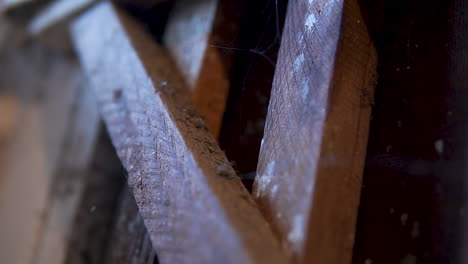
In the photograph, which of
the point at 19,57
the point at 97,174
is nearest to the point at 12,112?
the point at 19,57

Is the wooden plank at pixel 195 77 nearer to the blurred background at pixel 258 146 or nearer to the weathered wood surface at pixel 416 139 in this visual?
the blurred background at pixel 258 146

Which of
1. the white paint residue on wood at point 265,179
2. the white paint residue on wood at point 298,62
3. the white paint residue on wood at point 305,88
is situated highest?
the white paint residue on wood at point 298,62

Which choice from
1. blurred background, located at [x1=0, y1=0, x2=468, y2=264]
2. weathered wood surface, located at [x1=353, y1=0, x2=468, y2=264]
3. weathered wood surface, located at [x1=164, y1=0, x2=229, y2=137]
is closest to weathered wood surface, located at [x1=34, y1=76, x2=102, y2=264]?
blurred background, located at [x1=0, y1=0, x2=468, y2=264]

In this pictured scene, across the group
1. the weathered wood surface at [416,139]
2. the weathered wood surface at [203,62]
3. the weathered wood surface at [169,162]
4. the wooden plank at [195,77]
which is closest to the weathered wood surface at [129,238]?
the wooden plank at [195,77]

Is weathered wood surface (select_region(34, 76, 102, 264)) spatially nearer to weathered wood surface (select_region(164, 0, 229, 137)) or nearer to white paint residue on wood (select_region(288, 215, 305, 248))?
weathered wood surface (select_region(164, 0, 229, 137))

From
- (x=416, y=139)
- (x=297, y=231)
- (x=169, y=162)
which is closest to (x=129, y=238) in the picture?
(x=169, y=162)

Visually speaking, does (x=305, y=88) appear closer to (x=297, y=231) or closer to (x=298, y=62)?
(x=298, y=62)

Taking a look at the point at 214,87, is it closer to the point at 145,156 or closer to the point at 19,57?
the point at 145,156
